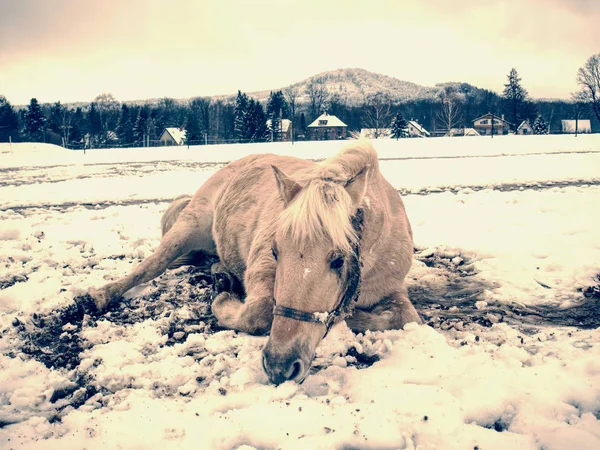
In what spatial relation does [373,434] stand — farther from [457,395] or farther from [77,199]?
[77,199]

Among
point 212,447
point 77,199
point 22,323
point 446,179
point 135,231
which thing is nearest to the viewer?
point 212,447

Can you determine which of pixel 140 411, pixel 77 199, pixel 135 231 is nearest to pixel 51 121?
pixel 77 199

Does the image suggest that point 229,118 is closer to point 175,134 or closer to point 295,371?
point 175,134

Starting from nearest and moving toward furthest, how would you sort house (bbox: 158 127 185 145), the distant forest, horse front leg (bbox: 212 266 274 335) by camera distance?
horse front leg (bbox: 212 266 274 335)
the distant forest
house (bbox: 158 127 185 145)

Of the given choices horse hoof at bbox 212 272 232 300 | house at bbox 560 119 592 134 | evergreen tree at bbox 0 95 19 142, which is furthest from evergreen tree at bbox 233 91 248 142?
house at bbox 560 119 592 134

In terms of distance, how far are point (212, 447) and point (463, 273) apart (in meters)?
3.61

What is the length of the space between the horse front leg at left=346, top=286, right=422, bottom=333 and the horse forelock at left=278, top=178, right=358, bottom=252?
0.93 metres

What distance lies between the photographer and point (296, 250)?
236cm

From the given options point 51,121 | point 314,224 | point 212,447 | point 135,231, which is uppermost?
point 51,121

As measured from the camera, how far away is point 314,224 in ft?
7.74

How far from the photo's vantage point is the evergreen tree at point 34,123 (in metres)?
64.7

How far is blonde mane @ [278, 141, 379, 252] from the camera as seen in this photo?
236 centimetres

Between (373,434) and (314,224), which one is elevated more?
(314,224)

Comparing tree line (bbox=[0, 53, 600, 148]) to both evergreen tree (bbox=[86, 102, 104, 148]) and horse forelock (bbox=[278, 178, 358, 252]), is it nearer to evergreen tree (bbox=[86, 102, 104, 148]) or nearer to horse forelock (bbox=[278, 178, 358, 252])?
evergreen tree (bbox=[86, 102, 104, 148])
